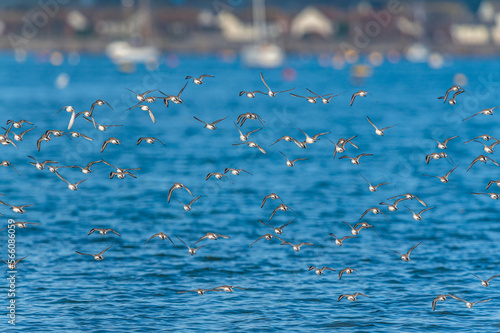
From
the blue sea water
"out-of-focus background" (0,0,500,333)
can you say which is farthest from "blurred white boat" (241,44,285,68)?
the blue sea water

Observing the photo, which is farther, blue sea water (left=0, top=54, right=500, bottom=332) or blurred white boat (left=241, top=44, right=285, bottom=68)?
blurred white boat (left=241, top=44, right=285, bottom=68)

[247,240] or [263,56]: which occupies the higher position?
[263,56]

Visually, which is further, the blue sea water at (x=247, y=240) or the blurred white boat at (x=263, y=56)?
the blurred white boat at (x=263, y=56)

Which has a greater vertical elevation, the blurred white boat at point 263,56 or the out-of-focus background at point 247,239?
the blurred white boat at point 263,56

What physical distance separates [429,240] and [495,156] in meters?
35.8

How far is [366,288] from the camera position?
36.4 m

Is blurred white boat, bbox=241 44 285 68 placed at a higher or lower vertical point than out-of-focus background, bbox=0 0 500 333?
higher

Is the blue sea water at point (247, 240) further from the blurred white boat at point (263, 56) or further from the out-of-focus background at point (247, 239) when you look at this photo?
the blurred white boat at point (263, 56)

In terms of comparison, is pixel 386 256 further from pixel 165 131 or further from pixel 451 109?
pixel 451 109

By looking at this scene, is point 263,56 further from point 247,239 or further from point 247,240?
point 247,240

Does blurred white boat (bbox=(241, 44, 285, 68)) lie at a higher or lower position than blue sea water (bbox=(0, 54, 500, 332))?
higher

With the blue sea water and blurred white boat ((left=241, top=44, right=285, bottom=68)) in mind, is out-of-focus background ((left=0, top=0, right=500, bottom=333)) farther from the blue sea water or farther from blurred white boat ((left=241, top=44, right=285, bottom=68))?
blurred white boat ((left=241, top=44, right=285, bottom=68))

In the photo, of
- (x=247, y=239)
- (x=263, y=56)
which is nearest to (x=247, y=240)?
(x=247, y=239)

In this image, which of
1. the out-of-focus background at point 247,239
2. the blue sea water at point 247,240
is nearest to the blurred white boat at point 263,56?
the out-of-focus background at point 247,239
